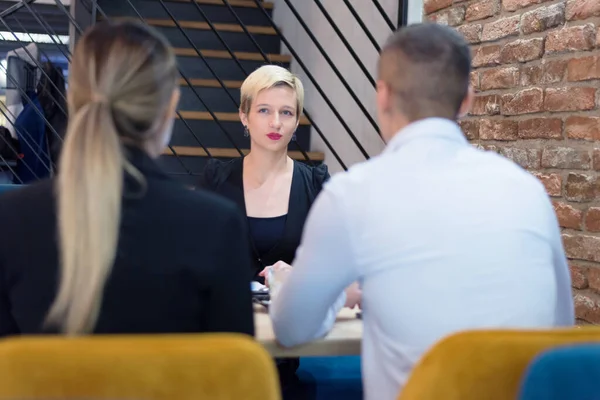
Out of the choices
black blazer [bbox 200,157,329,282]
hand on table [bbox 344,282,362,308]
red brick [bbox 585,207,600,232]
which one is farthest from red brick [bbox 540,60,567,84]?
hand on table [bbox 344,282,362,308]

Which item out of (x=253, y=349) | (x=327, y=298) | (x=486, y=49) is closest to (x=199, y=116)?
(x=486, y=49)

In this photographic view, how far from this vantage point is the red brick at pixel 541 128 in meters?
2.47

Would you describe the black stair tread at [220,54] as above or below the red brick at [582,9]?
above

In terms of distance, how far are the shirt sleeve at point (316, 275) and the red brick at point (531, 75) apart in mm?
1516

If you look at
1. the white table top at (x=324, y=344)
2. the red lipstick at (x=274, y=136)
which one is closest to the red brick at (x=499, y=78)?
the red lipstick at (x=274, y=136)

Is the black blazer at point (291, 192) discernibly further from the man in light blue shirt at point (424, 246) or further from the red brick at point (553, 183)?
the man in light blue shirt at point (424, 246)

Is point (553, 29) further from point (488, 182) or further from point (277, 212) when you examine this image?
point (488, 182)

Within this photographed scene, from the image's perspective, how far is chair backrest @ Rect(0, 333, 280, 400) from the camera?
86cm

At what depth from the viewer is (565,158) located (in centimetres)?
244

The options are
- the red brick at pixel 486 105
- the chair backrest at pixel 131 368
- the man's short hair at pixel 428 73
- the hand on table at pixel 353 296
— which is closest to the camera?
the chair backrest at pixel 131 368

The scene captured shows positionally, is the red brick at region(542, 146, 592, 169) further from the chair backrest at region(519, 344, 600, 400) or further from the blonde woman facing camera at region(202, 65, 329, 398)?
the chair backrest at region(519, 344, 600, 400)

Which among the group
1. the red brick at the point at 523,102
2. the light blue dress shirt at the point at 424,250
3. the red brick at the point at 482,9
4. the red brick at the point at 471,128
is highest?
the red brick at the point at 482,9

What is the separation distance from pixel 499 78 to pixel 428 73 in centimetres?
150

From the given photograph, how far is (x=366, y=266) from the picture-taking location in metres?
1.27
